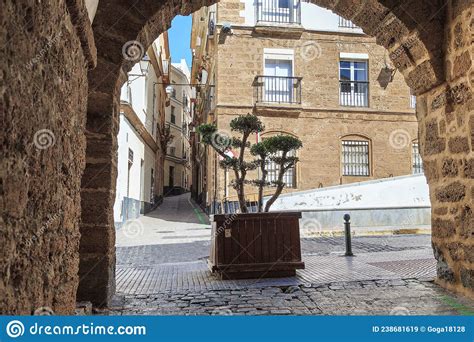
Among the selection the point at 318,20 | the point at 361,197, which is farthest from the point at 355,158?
the point at 318,20

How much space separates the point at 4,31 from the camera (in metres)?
1.27

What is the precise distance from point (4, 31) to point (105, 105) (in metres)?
2.72

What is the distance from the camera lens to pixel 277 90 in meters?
16.0

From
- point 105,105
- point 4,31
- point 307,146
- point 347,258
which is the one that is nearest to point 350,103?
point 307,146

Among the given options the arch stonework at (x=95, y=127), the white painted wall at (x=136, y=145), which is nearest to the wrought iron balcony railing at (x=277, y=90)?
the white painted wall at (x=136, y=145)

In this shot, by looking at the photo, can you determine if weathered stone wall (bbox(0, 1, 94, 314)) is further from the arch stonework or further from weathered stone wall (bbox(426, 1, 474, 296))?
weathered stone wall (bbox(426, 1, 474, 296))

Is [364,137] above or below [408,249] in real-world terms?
above

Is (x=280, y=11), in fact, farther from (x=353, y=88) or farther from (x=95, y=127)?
(x=95, y=127)

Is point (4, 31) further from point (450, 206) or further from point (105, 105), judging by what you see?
point (450, 206)

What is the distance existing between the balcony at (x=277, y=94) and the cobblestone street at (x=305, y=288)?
28.0 ft

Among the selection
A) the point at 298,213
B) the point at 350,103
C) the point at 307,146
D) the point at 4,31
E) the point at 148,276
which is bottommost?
the point at 148,276

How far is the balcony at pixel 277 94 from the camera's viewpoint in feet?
51.0

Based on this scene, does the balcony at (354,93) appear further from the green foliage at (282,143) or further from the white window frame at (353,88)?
the green foliage at (282,143)

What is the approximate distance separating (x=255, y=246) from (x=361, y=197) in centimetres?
795
